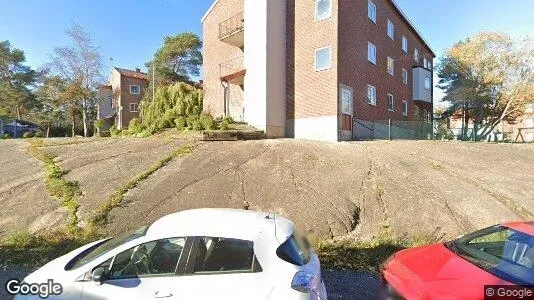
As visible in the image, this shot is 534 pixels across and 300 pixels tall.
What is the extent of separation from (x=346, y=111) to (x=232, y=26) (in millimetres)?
9609

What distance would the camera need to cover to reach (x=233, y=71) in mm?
21375

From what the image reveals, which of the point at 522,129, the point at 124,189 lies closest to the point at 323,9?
the point at 124,189

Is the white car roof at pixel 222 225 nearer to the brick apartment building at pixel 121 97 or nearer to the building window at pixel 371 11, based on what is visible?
the building window at pixel 371 11

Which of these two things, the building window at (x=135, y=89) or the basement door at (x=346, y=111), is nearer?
the basement door at (x=346, y=111)

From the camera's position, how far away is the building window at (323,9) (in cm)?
1731

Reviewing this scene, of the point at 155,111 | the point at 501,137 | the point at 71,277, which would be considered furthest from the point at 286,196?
the point at 501,137

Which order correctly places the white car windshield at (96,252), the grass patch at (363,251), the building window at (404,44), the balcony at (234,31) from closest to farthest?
the white car windshield at (96,252), the grass patch at (363,251), the balcony at (234,31), the building window at (404,44)

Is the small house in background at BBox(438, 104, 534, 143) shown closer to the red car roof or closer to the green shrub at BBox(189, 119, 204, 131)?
the green shrub at BBox(189, 119, 204, 131)

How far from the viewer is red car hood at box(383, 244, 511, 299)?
3043 mm

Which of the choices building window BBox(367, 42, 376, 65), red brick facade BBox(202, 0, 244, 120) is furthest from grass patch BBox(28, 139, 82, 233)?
building window BBox(367, 42, 376, 65)

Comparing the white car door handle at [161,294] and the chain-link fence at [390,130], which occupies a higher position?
the chain-link fence at [390,130]

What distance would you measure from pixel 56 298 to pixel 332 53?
16.3m

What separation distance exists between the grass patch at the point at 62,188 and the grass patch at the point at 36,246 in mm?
432

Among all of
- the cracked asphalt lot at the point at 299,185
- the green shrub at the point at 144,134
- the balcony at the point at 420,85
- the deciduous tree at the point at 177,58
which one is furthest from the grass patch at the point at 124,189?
the deciduous tree at the point at 177,58
